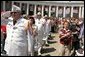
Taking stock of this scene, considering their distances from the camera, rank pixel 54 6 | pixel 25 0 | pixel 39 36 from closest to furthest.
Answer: pixel 39 36 → pixel 25 0 → pixel 54 6

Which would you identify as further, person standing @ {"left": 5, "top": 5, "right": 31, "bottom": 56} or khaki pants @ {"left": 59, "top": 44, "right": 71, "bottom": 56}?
khaki pants @ {"left": 59, "top": 44, "right": 71, "bottom": 56}

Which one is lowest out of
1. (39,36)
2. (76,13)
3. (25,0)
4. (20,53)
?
(76,13)

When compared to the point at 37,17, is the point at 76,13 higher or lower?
lower

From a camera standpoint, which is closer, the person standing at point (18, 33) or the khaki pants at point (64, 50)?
the person standing at point (18, 33)

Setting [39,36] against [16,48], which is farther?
[39,36]

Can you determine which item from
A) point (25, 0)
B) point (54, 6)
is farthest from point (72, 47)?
point (54, 6)

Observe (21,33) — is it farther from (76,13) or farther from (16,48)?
(76,13)

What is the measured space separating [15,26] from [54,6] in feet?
267

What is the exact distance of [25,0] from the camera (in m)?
83.6

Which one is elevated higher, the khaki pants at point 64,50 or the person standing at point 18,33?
the person standing at point 18,33

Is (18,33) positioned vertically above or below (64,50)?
above

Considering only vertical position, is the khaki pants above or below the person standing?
below

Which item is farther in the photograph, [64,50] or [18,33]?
[64,50]

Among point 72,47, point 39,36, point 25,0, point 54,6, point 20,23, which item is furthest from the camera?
point 54,6
